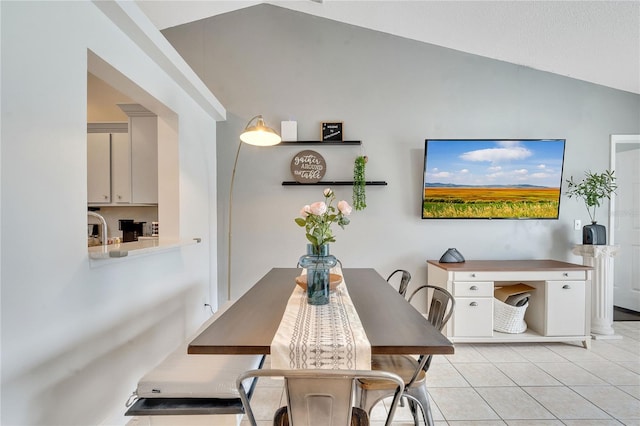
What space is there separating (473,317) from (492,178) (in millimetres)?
1441

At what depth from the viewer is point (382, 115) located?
10.6ft

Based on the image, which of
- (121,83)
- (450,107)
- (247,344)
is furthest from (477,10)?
(247,344)

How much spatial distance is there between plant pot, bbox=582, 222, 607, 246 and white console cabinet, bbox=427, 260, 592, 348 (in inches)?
14.5

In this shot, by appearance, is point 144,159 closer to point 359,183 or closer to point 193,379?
point 359,183

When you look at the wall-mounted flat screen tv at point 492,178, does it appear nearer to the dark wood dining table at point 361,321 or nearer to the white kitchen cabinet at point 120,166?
the dark wood dining table at point 361,321

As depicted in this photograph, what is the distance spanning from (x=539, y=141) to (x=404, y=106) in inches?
56.2

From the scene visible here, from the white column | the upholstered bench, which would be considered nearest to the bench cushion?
the upholstered bench

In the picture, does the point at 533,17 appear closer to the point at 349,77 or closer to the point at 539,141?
the point at 539,141

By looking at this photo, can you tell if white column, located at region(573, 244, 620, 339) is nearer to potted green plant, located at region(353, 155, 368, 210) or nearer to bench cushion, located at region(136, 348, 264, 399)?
potted green plant, located at region(353, 155, 368, 210)

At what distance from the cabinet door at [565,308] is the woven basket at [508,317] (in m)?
0.21

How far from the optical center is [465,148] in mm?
3104

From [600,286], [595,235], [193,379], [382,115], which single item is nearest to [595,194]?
[595,235]

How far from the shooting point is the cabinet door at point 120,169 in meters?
3.09

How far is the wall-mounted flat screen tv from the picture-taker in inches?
122
